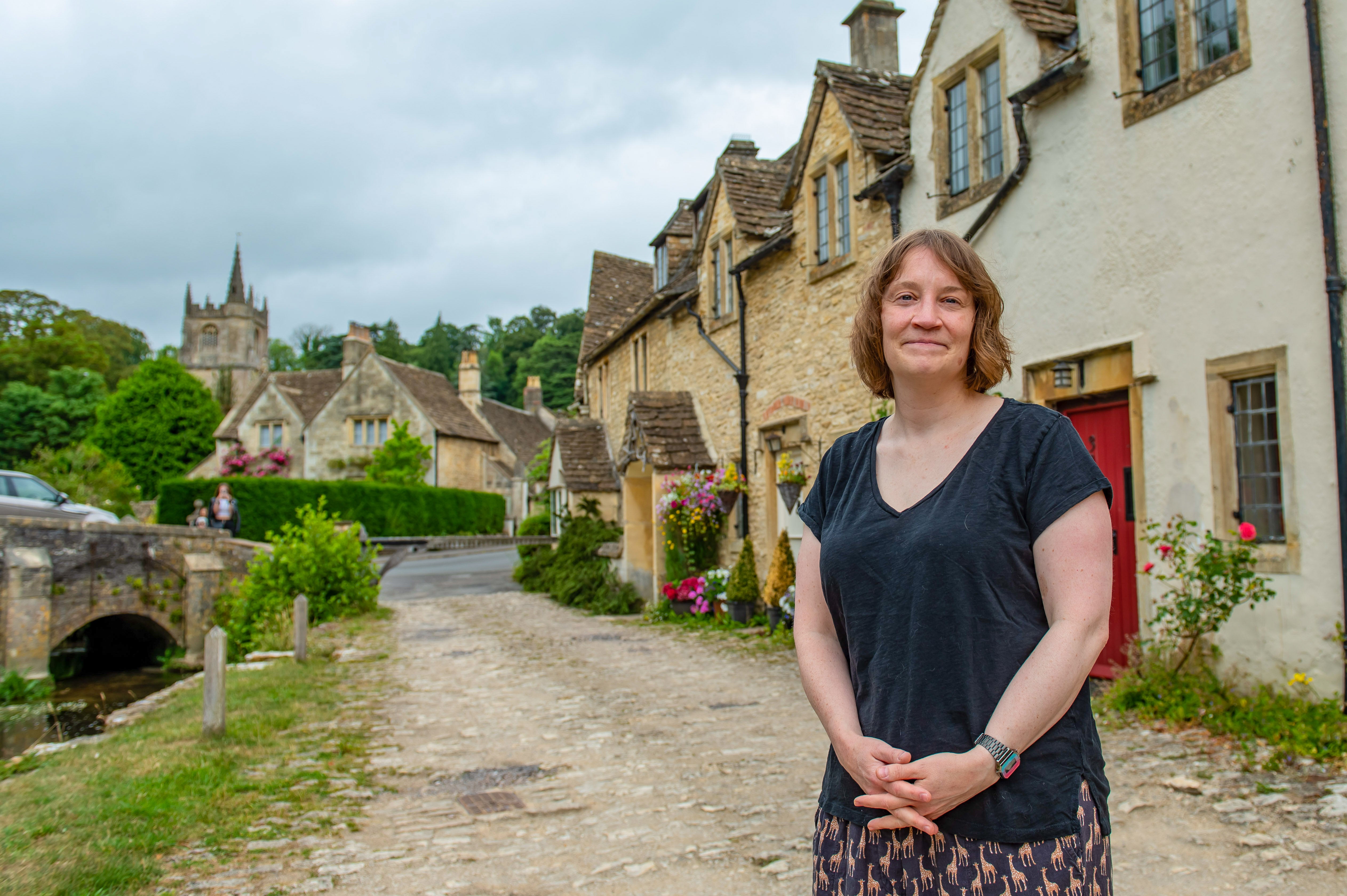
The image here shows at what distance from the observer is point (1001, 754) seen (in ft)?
5.61

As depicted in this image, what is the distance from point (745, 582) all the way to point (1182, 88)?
8.24 meters

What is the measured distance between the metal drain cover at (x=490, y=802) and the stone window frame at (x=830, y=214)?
7.44 metres

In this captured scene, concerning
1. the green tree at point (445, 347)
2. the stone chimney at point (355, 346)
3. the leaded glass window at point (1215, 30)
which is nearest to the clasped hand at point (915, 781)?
the leaded glass window at point (1215, 30)

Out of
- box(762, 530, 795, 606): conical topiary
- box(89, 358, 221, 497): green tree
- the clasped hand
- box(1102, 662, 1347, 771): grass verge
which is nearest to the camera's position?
the clasped hand

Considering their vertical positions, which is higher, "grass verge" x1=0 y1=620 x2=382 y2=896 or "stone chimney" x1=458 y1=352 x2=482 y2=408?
"stone chimney" x1=458 y1=352 x2=482 y2=408

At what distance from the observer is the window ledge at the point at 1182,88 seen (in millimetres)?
6367

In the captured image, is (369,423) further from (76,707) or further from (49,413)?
(76,707)

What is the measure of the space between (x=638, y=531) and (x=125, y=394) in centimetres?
4154

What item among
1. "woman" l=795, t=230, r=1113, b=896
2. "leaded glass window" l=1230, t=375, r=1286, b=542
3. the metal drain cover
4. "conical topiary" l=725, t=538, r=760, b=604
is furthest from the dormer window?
"woman" l=795, t=230, r=1113, b=896

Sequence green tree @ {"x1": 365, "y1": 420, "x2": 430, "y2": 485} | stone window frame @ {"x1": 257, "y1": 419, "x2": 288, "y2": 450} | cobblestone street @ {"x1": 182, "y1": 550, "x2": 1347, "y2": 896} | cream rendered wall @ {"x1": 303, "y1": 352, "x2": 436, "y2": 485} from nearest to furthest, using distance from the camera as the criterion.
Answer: cobblestone street @ {"x1": 182, "y1": 550, "x2": 1347, "y2": 896} < green tree @ {"x1": 365, "y1": 420, "x2": 430, "y2": 485} < cream rendered wall @ {"x1": 303, "y1": 352, "x2": 436, "y2": 485} < stone window frame @ {"x1": 257, "y1": 419, "x2": 288, "y2": 450}

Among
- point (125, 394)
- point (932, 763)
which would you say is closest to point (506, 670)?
point (932, 763)

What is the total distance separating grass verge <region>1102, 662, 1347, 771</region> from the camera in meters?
5.39

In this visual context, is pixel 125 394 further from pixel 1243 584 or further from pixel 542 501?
pixel 1243 584

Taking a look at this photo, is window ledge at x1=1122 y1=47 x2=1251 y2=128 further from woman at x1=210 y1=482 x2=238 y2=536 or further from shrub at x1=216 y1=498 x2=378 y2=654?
woman at x1=210 y1=482 x2=238 y2=536
